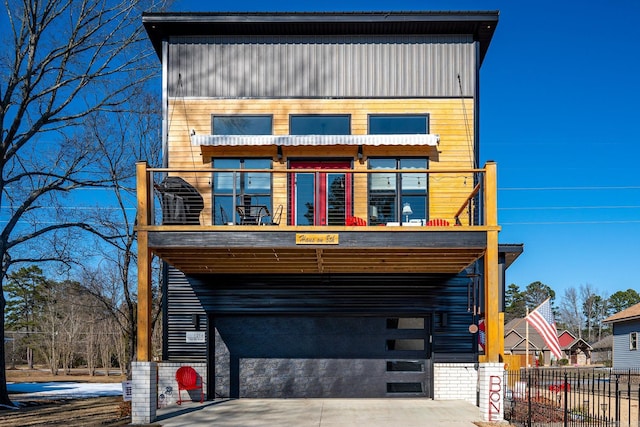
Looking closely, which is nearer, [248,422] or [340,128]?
[248,422]

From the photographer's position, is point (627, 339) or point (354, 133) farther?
point (627, 339)

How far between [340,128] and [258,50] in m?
2.59

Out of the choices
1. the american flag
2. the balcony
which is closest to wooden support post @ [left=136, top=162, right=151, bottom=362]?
the balcony

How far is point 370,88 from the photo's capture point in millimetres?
14234

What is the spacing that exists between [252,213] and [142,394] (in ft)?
14.2

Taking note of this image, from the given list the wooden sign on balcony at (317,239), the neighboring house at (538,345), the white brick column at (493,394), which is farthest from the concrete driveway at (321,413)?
the neighboring house at (538,345)

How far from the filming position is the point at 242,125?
14180mm

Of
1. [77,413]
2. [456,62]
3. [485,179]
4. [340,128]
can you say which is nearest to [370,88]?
[340,128]

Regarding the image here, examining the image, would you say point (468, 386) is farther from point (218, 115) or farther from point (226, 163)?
A: point (218, 115)

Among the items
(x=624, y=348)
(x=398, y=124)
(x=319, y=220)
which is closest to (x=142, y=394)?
(x=319, y=220)

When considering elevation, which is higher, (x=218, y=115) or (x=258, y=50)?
(x=258, y=50)

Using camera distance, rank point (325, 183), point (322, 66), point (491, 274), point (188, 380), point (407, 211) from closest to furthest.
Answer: point (491, 274) < point (325, 183) < point (188, 380) < point (407, 211) < point (322, 66)

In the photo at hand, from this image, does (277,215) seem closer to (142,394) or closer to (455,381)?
(142,394)

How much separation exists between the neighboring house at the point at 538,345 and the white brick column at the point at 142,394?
45607mm
